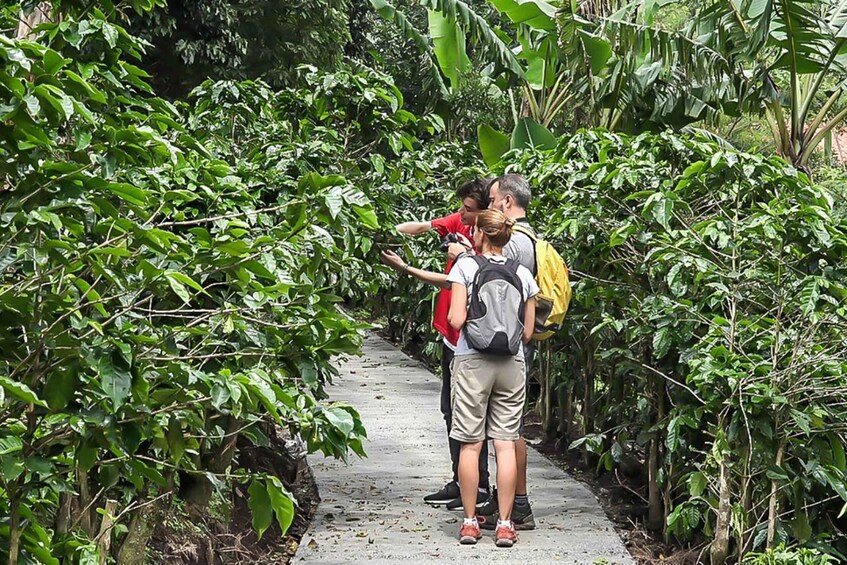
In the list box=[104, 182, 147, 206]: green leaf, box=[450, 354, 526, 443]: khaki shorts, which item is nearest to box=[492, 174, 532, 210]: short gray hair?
box=[450, 354, 526, 443]: khaki shorts

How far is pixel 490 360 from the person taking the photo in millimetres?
6090

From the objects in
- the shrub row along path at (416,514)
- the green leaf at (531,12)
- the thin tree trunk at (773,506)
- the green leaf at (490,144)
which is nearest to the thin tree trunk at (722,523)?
the thin tree trunk at (773,506)

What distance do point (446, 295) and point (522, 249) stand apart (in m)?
0.62

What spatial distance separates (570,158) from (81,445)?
5.19 m

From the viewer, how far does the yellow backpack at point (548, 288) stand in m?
6.37

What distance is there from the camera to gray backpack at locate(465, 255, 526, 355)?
5.98 m

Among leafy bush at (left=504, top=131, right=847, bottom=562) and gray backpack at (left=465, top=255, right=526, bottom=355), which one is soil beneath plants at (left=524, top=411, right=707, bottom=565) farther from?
gray backpack at (left=465, top=255, right=526, bottom=355)

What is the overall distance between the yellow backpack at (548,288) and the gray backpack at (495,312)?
326mm

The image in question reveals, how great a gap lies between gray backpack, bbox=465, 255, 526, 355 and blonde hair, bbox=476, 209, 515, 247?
Answer: 0.45 feet

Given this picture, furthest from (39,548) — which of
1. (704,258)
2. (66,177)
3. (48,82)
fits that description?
(704,258)

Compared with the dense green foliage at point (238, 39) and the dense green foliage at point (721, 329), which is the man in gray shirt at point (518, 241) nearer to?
the dense green foliage at point (721, 329)

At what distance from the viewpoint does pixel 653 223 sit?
19.3ft

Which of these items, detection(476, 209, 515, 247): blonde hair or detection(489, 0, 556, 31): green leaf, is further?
detection(489, 0, 556, 31): green leaf

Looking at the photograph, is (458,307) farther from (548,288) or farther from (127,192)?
(127,192)
